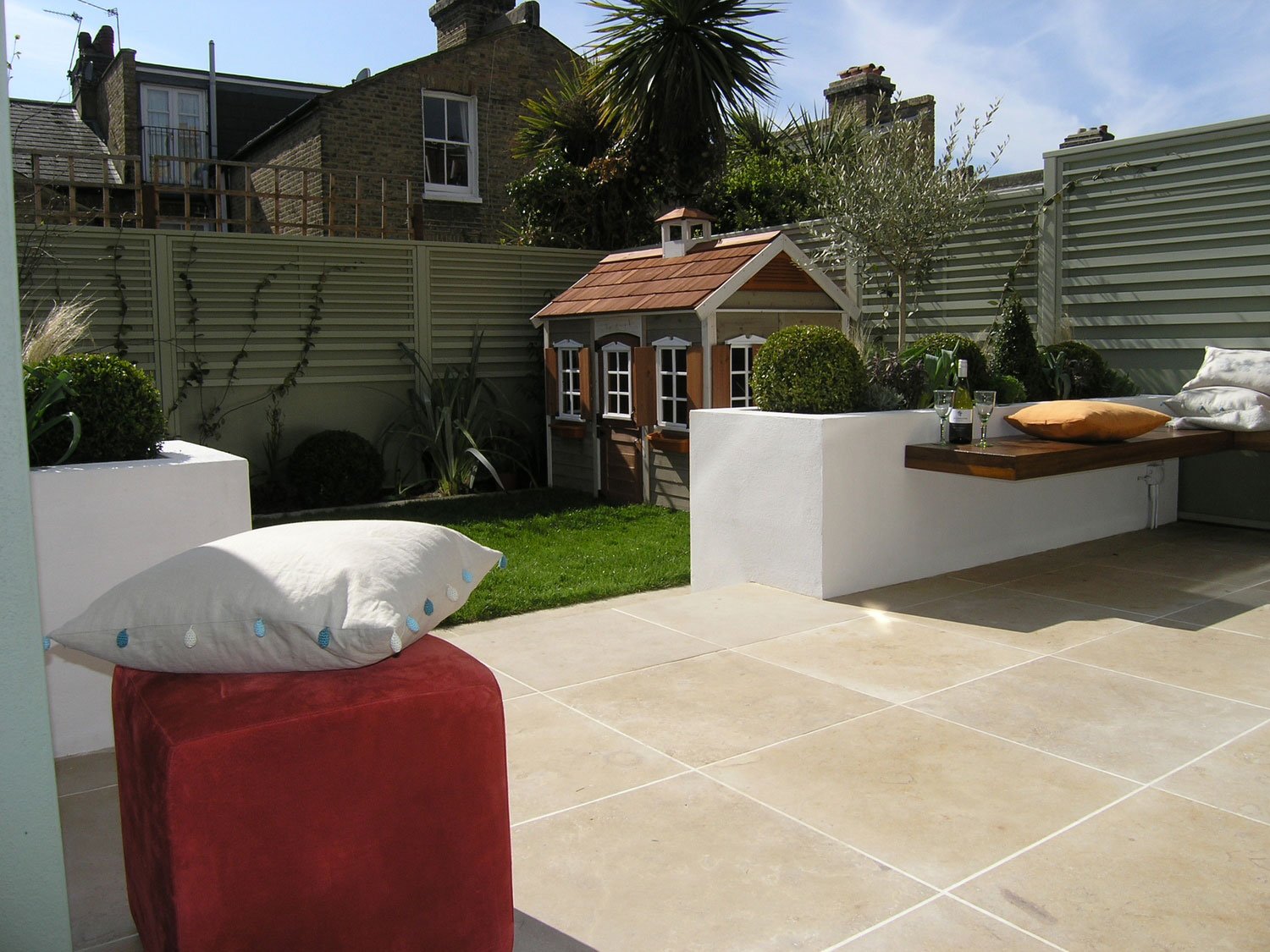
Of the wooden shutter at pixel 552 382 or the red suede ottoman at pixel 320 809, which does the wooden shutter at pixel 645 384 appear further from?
the red suede ottoman at pixel 320 809

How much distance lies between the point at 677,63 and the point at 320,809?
10.8m

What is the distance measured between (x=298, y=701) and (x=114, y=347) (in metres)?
8.00

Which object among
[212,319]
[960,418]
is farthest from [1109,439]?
[212,319]

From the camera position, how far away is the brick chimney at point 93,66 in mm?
19047

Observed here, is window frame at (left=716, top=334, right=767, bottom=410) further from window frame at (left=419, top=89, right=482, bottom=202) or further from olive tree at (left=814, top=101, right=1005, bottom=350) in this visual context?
window frame at (left=419, top=89, right=482, bottom=202)

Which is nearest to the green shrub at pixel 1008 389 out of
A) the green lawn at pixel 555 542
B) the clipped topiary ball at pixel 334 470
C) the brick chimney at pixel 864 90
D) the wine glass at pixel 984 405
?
the wine glass at pixel 984 405

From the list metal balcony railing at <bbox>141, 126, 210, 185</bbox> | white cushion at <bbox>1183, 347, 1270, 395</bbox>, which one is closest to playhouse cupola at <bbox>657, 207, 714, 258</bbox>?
white cushion at <bbox>1183, 347, 1270, 395</bbox>

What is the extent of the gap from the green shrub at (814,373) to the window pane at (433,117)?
11624mm

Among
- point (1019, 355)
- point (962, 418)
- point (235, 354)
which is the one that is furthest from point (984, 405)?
point (235, 354)

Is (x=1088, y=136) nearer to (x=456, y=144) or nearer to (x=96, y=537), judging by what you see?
(x=456, y=144)

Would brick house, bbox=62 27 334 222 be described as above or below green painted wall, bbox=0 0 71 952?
above

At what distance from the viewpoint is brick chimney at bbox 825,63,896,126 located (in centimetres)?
1391

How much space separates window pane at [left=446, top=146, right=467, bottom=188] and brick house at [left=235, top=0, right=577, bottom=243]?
1 cm

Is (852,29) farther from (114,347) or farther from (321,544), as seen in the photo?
(321,544)
